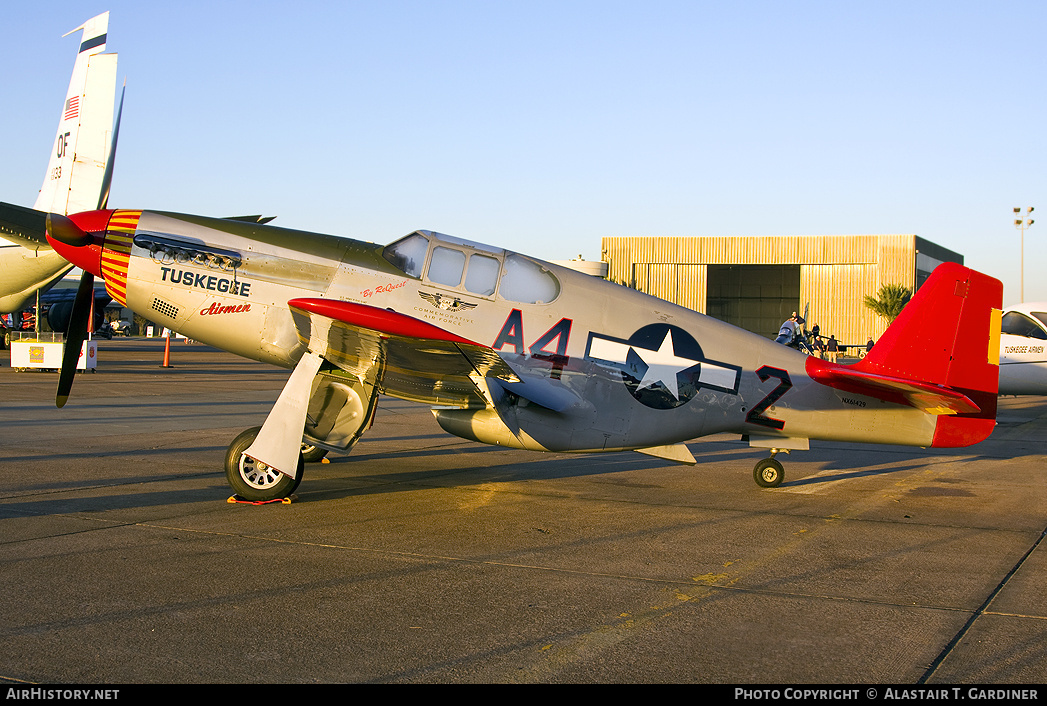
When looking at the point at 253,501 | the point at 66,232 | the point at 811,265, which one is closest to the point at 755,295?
the point at 811,265

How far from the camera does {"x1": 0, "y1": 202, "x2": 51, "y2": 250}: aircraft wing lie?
8.89 metres

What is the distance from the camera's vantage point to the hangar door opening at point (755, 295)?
66438mm

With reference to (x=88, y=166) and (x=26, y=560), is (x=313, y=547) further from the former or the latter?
(x=88, y=166)

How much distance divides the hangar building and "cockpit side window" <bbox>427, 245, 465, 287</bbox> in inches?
1821

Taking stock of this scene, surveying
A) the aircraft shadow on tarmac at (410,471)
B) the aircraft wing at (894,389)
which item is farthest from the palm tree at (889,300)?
the aircraft wing at (894,389)

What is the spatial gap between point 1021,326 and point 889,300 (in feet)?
116

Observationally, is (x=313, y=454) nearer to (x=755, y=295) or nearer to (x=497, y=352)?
(x=497, y=352)

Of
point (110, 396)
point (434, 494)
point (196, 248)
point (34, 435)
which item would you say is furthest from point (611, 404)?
point (110, 396)

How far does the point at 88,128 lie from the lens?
79.7 feet

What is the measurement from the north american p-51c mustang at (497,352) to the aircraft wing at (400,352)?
0.13ft

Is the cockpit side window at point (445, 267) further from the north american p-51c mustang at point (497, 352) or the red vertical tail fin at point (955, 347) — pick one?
the red vertical tail fin at point (955, 347)

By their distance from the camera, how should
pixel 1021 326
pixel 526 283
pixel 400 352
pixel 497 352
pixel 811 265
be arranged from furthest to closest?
pixel 811 265, pixel 1021 326, pixel 526 283, pixel 497 352, pixel 400 352

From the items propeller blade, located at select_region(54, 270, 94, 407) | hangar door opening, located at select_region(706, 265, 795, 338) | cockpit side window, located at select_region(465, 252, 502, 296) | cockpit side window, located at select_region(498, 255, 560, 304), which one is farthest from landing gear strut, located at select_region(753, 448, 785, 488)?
hangar door opening, located at select_region(706, 265, 795, 338)
